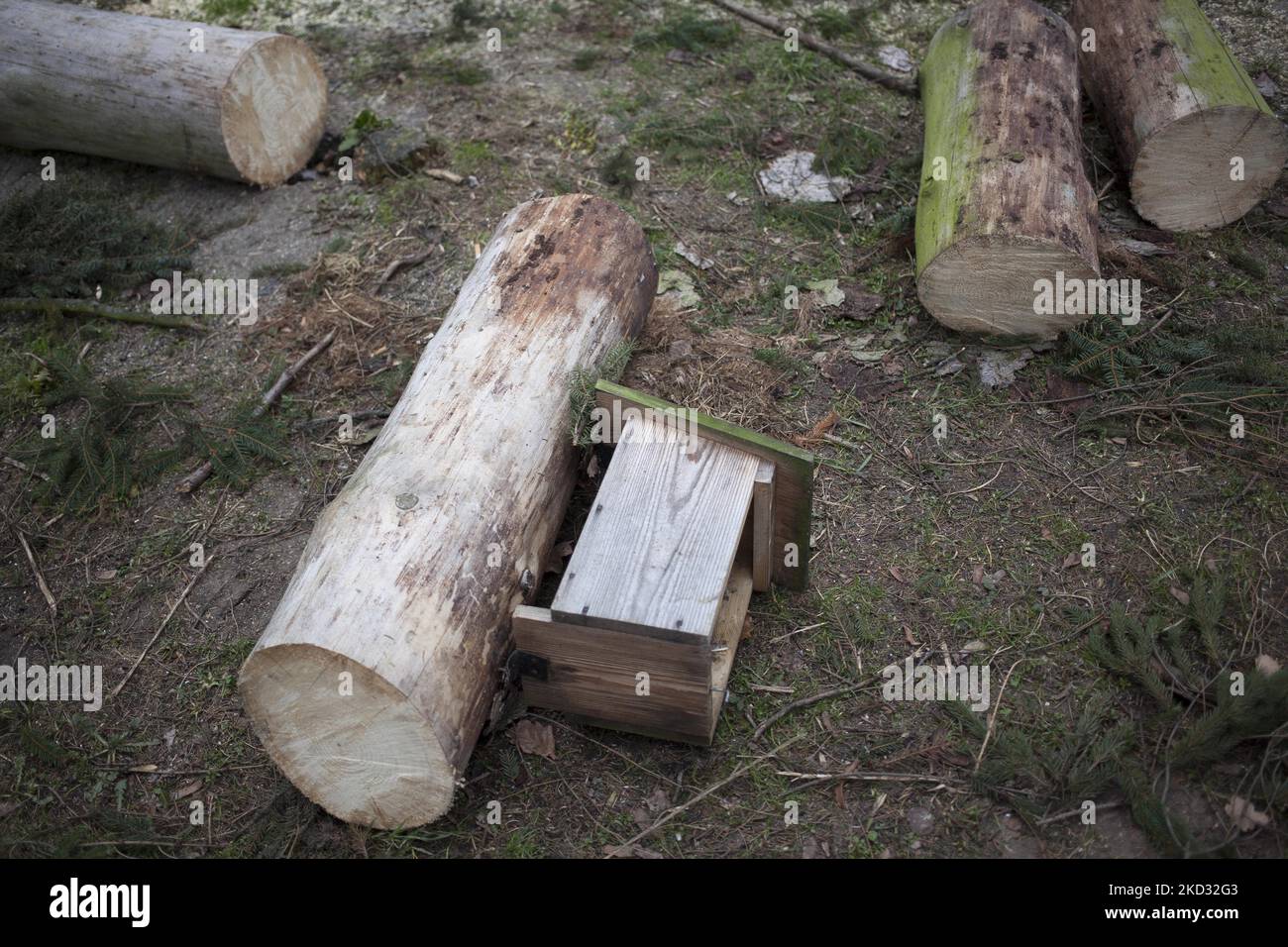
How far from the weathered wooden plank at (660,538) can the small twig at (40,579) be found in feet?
7.61

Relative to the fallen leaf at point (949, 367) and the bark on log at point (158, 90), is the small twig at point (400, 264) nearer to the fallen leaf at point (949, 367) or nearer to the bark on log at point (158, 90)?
the bark on log at point (158, 90)

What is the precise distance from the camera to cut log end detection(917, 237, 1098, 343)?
4.25 m

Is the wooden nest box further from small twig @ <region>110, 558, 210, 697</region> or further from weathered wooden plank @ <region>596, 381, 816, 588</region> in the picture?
small twig @ <region>110, 558, 210, 697</region>

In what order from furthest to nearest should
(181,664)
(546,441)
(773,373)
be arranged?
(773,373)
(181,664)
(546,441)

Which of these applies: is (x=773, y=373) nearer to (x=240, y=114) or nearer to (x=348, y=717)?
(x=348, y=717)

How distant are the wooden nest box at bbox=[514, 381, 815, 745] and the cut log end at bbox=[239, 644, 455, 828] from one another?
1.46 feet

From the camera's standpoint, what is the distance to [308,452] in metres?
4.52

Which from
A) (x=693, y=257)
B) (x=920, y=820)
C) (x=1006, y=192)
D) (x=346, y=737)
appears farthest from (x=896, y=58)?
(x=346, y=737)

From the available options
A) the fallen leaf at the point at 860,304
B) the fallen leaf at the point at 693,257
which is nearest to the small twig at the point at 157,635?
the fallen leaf at the point at 693,257

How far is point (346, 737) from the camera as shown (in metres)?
2.97

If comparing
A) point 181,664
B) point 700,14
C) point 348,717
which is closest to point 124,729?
point 181,664

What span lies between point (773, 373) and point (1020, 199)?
1291 mm

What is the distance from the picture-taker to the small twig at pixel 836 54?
6320mm

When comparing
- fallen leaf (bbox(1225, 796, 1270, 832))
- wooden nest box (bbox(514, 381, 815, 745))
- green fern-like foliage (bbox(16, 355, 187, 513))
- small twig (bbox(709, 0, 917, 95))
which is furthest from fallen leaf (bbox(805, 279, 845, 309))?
green fern-like foliage (bbox(16, 355, 187, 513))
